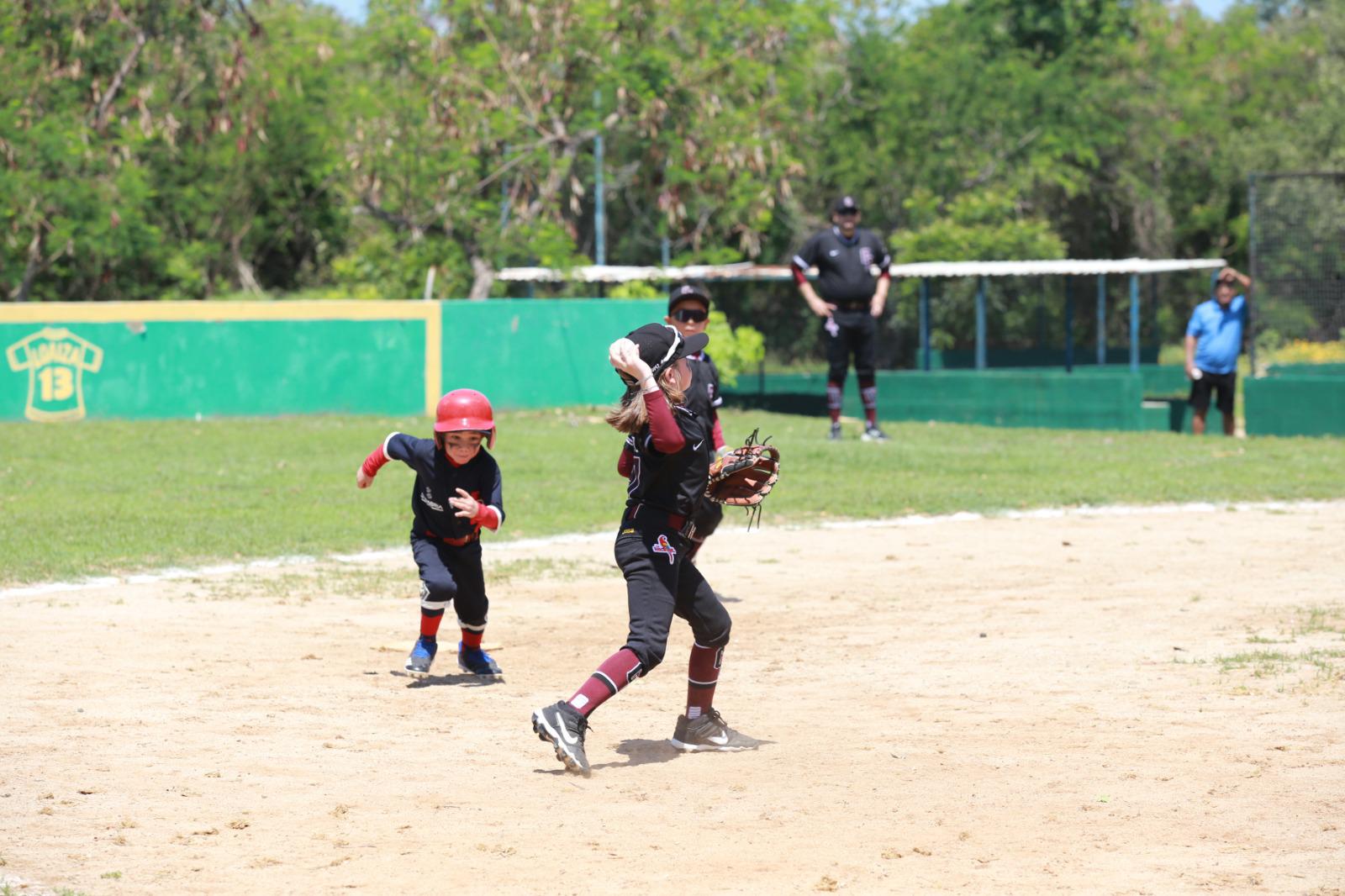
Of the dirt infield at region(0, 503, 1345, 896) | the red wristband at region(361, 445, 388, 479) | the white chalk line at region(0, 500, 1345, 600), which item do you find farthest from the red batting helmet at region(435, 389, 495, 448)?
the white chalk line at region(0, 500, 1345, 600)

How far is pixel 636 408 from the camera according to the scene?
20.7 feet

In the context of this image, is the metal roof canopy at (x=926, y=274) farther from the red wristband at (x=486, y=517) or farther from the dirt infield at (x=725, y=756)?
the red wristband at (x=486, y=517)

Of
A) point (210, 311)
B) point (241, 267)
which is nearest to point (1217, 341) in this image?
point (210, 311)

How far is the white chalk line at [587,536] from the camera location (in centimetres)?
1067

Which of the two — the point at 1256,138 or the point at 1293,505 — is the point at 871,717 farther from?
the point at 1256,138

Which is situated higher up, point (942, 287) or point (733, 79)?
point (733, 79)

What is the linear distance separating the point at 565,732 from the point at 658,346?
4.71 ft

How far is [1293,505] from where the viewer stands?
47.5 feet

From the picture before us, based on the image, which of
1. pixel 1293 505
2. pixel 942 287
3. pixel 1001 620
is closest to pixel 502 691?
pixel 1001 620

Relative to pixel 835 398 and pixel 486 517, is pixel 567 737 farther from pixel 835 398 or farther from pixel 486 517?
pixel 835 398

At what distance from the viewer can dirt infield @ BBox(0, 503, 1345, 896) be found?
17.2 feet

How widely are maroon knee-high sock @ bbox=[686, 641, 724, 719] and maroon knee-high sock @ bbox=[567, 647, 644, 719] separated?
0.40 meters

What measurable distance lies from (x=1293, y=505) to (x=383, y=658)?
879cm

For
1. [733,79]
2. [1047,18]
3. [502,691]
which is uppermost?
[1047,18]
